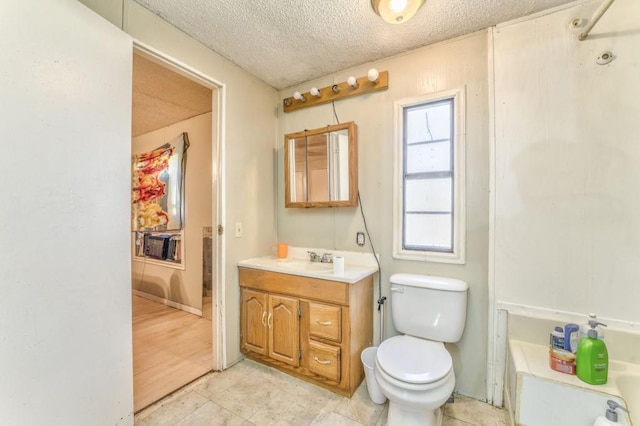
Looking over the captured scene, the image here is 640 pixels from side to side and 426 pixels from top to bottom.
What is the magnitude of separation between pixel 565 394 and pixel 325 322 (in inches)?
48.3

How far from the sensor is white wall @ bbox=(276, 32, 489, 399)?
5.77ft

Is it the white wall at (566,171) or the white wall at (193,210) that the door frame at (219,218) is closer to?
the white wall at (193,210)

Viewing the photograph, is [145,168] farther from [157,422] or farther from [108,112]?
[157,422]

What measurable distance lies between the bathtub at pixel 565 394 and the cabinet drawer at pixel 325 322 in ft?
3.18

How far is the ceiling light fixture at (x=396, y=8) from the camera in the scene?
1.37 metres

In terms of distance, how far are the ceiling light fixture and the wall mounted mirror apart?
29.9 inches

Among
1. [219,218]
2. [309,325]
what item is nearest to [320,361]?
[309,325]

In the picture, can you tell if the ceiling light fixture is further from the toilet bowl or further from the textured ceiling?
the toilet bowl

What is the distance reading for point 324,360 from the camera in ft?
5.98

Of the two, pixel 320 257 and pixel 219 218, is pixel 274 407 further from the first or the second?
pixel 219 218

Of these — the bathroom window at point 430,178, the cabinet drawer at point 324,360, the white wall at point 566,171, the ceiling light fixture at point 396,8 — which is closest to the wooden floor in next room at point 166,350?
the cabinet drawer at point 324,360

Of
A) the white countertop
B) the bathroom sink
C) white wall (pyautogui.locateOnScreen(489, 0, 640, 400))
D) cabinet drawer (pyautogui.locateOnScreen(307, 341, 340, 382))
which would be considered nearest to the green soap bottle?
the bathroom sink

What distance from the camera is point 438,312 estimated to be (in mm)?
1710

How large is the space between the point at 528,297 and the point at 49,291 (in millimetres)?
2396
